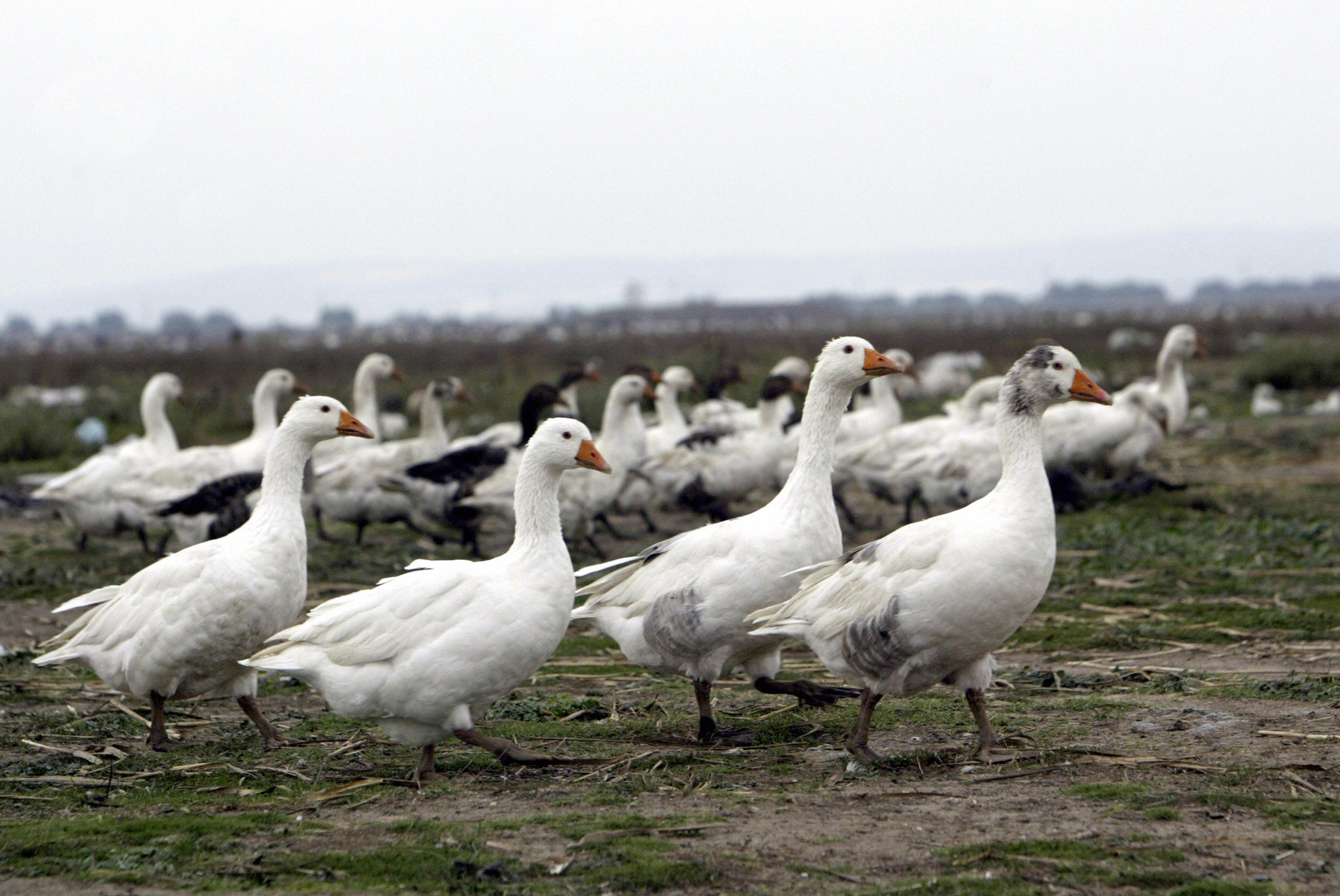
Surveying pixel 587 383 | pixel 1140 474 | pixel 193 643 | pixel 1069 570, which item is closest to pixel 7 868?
pixel 193 643

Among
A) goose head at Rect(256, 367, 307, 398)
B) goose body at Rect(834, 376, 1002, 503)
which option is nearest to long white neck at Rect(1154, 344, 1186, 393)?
goose body at Rect(834, 376, 1002, 503)

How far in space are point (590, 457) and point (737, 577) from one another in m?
0.89

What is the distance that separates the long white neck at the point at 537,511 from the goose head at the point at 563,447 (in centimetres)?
3

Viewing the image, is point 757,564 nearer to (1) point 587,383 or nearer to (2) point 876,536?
(2) point 876,536

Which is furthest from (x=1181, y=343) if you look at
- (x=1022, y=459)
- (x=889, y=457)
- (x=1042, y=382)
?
(x=1022, y=459)

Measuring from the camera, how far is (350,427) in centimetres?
707

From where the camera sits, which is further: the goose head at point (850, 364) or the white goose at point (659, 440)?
the white goose at point (659, 440)

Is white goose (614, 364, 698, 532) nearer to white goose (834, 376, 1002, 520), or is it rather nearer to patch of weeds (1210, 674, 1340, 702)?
white goose (834, 376, 1002, 520)

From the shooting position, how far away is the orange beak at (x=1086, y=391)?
6.27 m

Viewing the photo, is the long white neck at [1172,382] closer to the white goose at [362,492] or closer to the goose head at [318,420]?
the white goose at [362,492]

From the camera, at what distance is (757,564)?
21.1ft

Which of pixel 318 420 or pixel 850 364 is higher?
pixel 850 364

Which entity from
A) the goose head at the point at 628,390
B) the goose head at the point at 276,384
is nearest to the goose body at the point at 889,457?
the goose head at the point at 628,390

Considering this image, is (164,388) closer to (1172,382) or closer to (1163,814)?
(1172,382)
